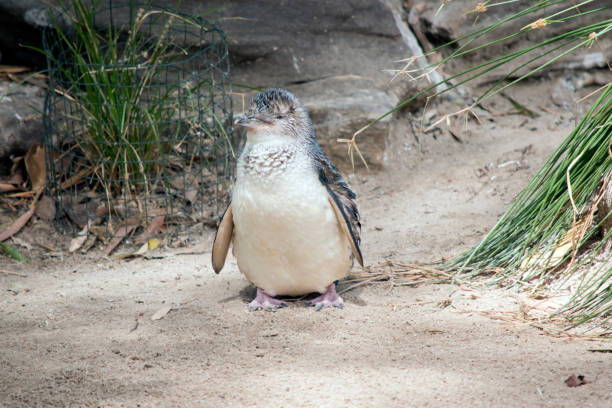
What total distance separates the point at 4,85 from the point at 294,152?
11.6 feet

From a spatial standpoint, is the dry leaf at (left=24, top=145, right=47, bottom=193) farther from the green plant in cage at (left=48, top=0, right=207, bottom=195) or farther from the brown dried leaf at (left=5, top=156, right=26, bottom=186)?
the green plant in cage at (left=48, top=0, right=207, bottom=195)

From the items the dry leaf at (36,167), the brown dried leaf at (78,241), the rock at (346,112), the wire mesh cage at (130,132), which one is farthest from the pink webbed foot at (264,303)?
the dry leaf at (36,167)

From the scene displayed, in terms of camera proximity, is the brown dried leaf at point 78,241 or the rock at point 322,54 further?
the rock at point 322,54

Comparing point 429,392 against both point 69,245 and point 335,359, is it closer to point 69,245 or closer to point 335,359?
point 335,359

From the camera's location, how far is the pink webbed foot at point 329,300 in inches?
136

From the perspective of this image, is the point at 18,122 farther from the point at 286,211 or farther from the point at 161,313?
the point at 286,211

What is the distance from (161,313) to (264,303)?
538 mm

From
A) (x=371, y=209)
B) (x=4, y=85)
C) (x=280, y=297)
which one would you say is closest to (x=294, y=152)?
(x=280, y=297)

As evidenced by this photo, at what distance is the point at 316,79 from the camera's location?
19.4ft

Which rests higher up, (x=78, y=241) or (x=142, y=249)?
(x=78, y=241)

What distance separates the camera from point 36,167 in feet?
17.5

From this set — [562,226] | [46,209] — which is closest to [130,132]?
[46,209]

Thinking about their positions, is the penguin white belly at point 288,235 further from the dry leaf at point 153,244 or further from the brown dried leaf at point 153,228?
the brown dried leaf at point 153,228

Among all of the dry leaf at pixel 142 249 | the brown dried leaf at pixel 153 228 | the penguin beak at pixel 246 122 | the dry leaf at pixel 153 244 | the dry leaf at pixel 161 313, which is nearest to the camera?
the penguin beak at pixel 246 122
